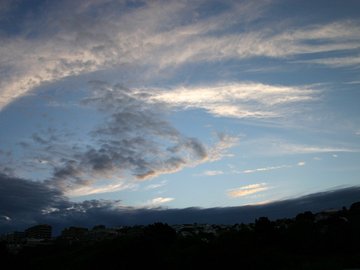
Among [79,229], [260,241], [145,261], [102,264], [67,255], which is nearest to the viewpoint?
[145,261]

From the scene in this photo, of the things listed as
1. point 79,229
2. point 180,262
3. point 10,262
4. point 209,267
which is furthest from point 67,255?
point 79,229

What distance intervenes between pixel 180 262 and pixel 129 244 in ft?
19.6

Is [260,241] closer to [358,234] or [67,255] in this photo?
[358,234]

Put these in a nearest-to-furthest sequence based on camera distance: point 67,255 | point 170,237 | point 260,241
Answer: point 260,241, point 67,255, point 170,237

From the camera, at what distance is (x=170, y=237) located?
73.9m

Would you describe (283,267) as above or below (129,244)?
below

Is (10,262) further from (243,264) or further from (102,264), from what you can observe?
(243,264)

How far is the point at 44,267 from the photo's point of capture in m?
55.8

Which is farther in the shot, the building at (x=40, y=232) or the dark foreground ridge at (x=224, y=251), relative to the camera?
the building at (x=40, y=232)

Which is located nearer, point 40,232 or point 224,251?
point 224,251

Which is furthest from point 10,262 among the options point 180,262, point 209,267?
point 209,267

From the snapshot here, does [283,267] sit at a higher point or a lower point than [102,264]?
lower

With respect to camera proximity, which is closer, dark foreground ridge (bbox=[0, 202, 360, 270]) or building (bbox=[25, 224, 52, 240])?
dark foreground ridge (bbox=[0, 202, 360, 270])

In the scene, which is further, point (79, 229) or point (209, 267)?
point (79, 229)
